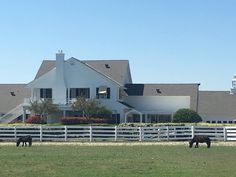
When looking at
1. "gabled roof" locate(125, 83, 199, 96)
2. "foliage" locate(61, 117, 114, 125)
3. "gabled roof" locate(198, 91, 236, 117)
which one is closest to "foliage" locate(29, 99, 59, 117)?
"foliage" locate(61, 117, 114, 125)

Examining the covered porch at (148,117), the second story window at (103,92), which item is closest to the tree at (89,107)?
the second story window at (103,92)

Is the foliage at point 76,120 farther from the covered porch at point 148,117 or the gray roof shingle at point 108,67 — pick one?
the gray roof shingle at point 108,67

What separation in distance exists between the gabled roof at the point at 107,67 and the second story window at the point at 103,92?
2.57 m

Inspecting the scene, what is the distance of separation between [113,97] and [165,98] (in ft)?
22.4

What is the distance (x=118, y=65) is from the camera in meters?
73.5

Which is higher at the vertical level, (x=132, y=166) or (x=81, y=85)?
(x=81, y=85)

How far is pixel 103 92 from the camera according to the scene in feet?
225

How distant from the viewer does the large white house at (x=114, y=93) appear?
6844 cm

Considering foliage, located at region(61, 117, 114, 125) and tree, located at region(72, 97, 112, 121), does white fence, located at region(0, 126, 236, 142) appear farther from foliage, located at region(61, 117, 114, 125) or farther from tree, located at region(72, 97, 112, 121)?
tree, located at region(72, 97, 112, 121)

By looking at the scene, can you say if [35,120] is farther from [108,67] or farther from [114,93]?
[108,67]

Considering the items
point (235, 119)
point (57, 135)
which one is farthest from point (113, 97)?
point (57, 135)

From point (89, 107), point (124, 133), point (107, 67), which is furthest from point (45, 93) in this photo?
point (124, 133)

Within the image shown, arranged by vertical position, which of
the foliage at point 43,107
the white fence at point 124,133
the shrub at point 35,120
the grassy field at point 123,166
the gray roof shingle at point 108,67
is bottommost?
the grassy field at point 123,166

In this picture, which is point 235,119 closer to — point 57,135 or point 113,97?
point 113,97
